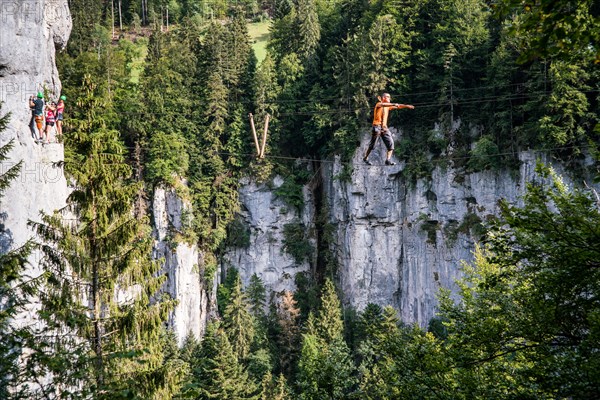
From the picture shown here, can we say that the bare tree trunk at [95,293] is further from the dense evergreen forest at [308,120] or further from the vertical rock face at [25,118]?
the vertical rock face at [25,118]

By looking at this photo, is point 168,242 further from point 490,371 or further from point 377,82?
point 490,371

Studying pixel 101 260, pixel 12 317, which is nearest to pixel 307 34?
pixel 101 260

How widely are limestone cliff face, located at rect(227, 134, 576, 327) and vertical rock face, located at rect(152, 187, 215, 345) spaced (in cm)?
305

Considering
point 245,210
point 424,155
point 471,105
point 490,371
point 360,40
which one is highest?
point 360,40

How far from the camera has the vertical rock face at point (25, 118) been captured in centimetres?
2439

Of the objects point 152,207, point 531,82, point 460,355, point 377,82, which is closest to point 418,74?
point 377,82

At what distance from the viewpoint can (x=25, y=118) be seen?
25984 millimetres

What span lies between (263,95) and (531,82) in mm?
17047

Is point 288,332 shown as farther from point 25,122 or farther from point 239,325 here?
point 25,122

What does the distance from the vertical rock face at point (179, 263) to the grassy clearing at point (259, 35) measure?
2510cm

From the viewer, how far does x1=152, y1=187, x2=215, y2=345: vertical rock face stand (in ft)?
133

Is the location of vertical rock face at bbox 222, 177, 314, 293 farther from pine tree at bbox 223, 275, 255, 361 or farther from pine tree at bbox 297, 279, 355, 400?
pine tree at bbox 297, 279, 355, 400

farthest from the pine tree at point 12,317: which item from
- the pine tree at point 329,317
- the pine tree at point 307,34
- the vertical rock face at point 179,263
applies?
the pine tree at point 307,34

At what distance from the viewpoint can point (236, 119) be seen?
43719 millimetres
